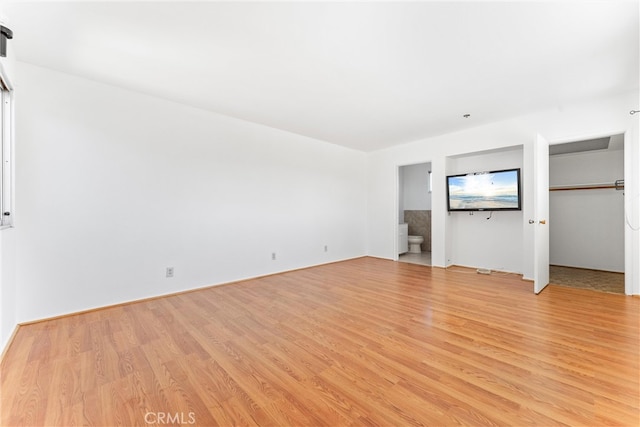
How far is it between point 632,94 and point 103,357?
6.10 metres

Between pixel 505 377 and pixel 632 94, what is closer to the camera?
pixel 505 377

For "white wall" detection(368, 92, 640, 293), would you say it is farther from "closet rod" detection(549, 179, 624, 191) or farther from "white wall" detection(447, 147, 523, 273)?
"closet rod" detection(549, 179, 624, 191)

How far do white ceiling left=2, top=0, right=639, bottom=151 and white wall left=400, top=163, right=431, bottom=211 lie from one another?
3360 mm

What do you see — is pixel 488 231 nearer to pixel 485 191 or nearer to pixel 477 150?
pixel 485 191

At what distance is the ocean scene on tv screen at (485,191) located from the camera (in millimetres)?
4340

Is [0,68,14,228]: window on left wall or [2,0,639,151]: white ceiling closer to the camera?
[2,0,639,151]: white ceiling

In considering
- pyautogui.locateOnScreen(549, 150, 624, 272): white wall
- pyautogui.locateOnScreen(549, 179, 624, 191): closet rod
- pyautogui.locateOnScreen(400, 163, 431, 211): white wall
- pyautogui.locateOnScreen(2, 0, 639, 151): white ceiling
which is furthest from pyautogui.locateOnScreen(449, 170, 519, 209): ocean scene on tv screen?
pyautogui.locateOnScreen(400, 163, 431, 211): white wall

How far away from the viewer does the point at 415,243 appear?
660cm

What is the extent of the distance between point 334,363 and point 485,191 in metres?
4.14

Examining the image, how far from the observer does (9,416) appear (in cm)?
141

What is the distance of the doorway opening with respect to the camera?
14.5 feet

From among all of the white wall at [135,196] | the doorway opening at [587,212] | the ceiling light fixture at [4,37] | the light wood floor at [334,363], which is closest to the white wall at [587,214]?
the doorway opening at [587,212]

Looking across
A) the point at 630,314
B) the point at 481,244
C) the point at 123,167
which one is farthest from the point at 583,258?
the point at 123,167

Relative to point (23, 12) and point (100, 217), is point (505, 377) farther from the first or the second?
point (23, 12)
